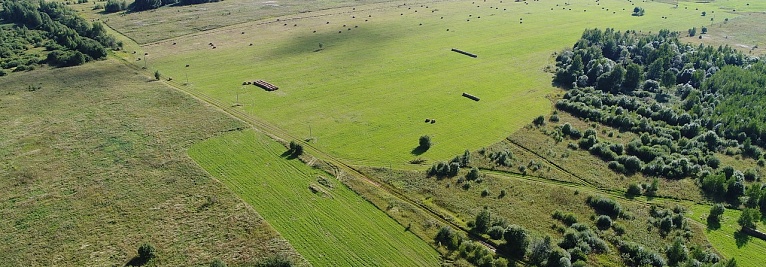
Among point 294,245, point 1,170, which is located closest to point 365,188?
point 294,245

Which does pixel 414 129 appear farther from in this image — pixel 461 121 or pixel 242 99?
pixel 242 99

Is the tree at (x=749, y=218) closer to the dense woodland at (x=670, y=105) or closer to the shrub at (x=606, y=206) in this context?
the dense woodland at (x=670, y=105)

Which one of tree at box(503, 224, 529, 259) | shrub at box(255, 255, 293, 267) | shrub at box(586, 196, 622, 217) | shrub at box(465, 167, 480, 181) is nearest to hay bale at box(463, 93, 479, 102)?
shrub at box(465, 167, 480, 181)

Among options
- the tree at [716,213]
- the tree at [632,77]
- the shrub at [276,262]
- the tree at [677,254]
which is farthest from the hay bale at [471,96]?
the shrub at [276,262]

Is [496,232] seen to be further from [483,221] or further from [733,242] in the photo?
[733,242]

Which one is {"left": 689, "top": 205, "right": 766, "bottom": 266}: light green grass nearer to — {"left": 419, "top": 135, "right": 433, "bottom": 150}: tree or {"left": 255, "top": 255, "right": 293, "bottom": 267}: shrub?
{"left": 419, "top": 135, "right": 433, "bottom": 150}: tree
